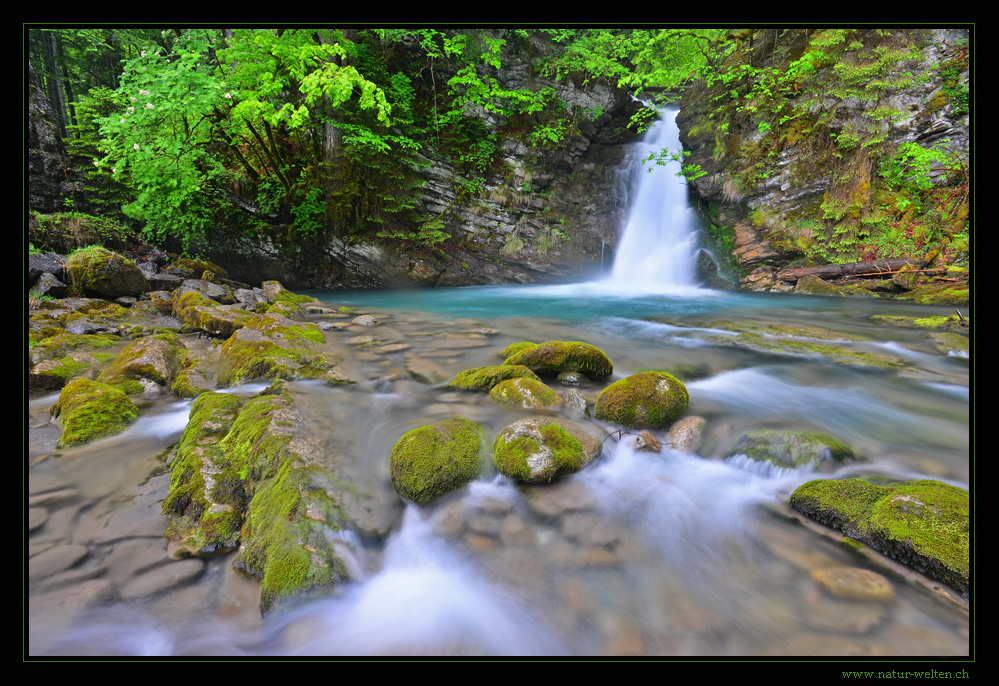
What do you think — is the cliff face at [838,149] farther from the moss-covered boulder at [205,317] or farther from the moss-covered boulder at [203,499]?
the moss-covered boulder at [203,499]

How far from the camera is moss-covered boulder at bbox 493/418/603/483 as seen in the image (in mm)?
2639

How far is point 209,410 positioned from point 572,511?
2934mm

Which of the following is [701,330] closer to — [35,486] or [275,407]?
[275,407]

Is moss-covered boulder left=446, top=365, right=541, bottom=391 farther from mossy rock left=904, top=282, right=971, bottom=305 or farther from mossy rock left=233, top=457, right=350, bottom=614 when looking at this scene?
mossy rock left=904, top=282, right=971, bottom=305

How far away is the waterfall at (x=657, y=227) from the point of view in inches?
557

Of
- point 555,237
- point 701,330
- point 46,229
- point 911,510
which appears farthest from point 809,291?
point 46,229

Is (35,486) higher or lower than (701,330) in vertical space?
lower

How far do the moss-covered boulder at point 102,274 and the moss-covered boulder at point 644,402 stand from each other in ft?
31.9

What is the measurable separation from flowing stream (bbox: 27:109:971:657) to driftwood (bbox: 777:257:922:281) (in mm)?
7987

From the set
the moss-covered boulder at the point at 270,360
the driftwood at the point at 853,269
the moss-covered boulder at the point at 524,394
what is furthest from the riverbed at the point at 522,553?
the driftwood at the point at 853,269

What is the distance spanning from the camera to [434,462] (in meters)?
2.56

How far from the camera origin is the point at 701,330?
718cm

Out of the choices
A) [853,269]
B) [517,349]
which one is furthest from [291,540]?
[853,269]

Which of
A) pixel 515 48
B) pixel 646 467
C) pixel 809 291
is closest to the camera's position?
pixel 646 467
